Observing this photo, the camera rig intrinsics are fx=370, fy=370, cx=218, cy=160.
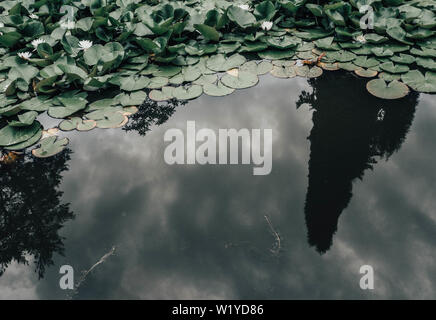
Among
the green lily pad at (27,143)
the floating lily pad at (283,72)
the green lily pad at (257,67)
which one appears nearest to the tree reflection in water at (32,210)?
the green lily pad at (27,143)

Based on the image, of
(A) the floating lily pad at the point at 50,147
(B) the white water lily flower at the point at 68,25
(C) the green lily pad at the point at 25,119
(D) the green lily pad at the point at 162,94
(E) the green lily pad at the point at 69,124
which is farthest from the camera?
(B) the white water lily flower at the point at 68,25

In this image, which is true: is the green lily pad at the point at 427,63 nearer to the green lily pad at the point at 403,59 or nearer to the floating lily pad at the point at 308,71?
the green lily pad at the point at 403,59

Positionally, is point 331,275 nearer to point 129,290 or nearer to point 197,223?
point 197,223

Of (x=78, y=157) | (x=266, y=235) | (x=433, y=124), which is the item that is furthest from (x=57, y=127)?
(x=433, y=124)

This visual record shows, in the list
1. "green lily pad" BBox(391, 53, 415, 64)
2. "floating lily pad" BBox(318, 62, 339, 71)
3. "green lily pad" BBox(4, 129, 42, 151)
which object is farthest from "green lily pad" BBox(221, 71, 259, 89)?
"green lily pad" BBox(4, 129, 42, 151)

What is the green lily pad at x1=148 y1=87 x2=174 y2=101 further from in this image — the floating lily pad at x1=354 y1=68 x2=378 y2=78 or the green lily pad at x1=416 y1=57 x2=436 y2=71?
the green lily pad at x1=416 y1=57 x2=436 y2=71

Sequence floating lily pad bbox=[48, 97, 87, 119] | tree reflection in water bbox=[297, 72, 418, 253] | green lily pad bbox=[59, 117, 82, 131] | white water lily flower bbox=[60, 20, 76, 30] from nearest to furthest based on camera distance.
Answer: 1. tree reflection in water bbox=[297, 72, 418, 253]
2. green lily pad bbox=[59, 117, 82, 131]
3. floating lily pad bbox=[48, 97, 87, 119]
4. white water lily flower bbox=[60, 20, 76, 30]

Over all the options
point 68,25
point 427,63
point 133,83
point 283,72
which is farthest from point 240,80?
point 68,25
